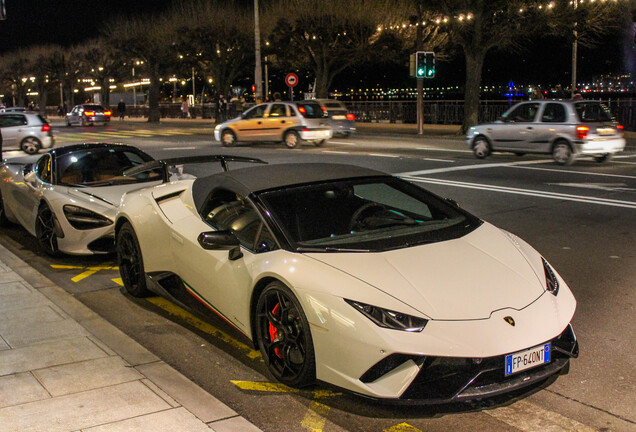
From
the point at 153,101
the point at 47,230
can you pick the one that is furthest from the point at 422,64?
the point at 153,101

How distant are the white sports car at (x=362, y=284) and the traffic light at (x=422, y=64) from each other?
23069 mm

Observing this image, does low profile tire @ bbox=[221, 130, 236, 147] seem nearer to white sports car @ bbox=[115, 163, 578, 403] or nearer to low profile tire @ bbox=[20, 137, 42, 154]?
low profile tire @ bbox=[20, 137, 42, 154]

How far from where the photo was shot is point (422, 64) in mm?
28203

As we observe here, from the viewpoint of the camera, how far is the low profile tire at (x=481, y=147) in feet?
62.0

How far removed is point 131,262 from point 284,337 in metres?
2.66

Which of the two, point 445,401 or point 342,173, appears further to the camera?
point 342,173

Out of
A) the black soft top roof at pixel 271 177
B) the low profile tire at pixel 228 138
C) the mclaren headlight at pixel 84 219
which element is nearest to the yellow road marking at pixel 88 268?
the mclaren headlight at pixel 84 219

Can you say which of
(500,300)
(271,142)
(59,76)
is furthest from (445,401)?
(59,76)

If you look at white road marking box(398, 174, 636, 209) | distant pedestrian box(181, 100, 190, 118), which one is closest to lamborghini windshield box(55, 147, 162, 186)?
white road marking box(398, 174, 636, 209)

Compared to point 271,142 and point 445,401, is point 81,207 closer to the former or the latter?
point 445,401

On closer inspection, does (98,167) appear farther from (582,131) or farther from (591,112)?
(591,112)

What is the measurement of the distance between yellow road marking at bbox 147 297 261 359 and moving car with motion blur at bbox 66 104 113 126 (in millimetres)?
44316

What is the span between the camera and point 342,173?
17.8ft

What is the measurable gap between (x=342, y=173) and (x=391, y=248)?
3.57 feet
